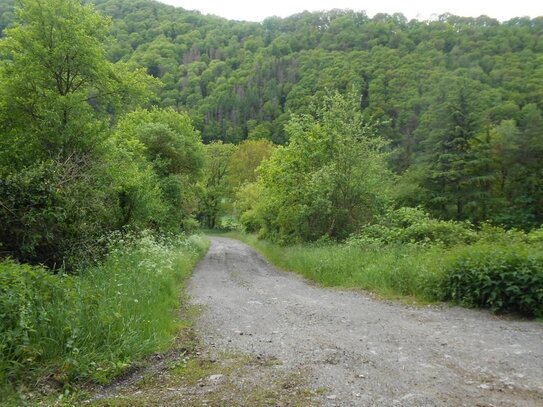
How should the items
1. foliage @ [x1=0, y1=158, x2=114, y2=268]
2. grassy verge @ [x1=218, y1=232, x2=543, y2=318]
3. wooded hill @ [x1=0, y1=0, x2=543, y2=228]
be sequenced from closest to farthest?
grassy verge @ [x1=218, y1=232, x2=543, y2=318]
foliage @ [x1=0, y1=158, x2=114, y2=268]
wooded hill @ [x1=0, y1=0, x2=543, y2=228]

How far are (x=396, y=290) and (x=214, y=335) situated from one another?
5.56 metres

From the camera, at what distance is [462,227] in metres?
13.2

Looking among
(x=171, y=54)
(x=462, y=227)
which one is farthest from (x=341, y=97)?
(x=171, y=54)

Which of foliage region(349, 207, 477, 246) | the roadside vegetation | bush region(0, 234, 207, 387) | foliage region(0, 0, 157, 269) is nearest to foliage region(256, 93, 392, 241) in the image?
foliage region(349, 207, 477, 246)

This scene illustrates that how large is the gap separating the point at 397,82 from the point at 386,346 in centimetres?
7497

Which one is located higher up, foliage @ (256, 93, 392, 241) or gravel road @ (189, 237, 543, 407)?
foliage @ (256, 93, 392, 241)

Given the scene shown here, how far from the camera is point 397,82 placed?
243 feet

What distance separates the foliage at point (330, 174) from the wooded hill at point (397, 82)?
1.83 meters

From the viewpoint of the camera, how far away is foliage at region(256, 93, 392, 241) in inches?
763

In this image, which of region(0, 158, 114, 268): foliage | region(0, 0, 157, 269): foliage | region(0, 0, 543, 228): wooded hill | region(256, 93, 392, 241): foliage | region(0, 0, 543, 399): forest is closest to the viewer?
region(0, 0, 543, 399): forest

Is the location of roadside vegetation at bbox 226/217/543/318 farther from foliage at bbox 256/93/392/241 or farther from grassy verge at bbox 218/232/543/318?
foliage at bbox 256/93/392/241

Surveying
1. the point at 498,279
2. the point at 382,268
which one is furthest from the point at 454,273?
the point at 382,268

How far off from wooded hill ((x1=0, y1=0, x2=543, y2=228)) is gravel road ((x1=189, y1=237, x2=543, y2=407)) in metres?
12.1

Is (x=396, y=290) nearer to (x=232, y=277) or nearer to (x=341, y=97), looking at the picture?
(x=232, y=277)
